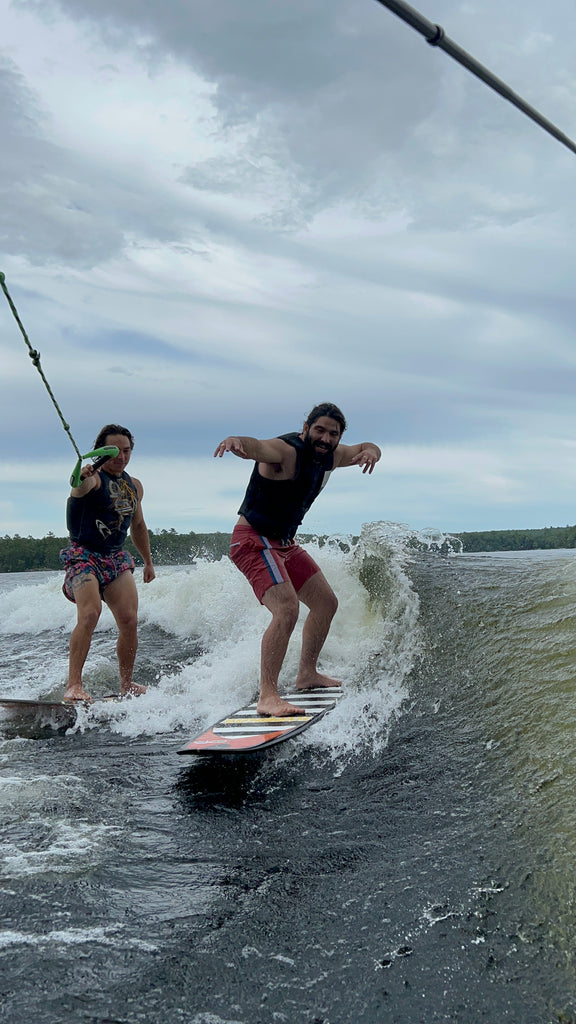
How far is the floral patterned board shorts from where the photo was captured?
20.6 ft

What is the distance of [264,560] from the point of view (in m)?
5.25

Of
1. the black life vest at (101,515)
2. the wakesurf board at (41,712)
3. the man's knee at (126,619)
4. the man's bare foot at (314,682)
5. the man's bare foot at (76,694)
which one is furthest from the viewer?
the man's knee at (126,619)

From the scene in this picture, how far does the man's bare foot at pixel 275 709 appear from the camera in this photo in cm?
470

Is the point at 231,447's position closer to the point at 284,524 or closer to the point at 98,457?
the point at 284,524

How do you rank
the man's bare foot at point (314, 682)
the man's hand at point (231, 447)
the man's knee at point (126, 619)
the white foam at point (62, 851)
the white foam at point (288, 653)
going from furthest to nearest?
the man's knee at point (126, 619) → the man's bare foot at point (314, 682) → the white foam at point (288, 653) → the man's hand at point (231, 447) → the white foam at point (62, 851)

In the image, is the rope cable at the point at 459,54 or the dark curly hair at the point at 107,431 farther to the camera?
the dark curly hair at the point at 107,431

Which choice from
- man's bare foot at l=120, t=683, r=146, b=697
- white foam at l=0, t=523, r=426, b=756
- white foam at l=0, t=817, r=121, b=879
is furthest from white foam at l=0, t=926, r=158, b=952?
man's bare foot at l=120, t=683, r=146, b=697

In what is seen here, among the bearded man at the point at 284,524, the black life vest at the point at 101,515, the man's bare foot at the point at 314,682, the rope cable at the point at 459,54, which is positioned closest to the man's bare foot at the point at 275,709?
the bearded man at the point at 284,524

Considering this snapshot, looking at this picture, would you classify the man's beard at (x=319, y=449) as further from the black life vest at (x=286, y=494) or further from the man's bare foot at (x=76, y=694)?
the man's bare foot at (x=76, y=694)

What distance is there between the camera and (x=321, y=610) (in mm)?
5754

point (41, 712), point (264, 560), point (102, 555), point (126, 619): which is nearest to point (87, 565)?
point (102, 555)

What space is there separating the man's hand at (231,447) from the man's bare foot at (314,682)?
2095 millimetres

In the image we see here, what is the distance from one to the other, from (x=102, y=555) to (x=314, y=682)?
216cm

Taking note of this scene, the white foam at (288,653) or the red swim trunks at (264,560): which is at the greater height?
the red swim trunks at (264,560)
